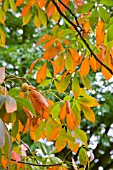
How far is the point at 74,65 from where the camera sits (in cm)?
82

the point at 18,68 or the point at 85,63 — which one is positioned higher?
the point at 18,68

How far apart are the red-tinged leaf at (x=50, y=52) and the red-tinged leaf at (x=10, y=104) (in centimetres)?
33

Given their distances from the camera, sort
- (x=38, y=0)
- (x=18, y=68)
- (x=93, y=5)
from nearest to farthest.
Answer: (x=93, y=5) → (x=38, y=0) → (x=18, y=68)

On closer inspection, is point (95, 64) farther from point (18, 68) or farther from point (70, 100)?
point (18, 68)

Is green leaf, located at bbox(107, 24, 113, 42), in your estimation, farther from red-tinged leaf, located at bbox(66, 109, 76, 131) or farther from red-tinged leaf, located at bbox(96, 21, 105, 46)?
red-tinged leaf, located at bbox(66, 109, 76, 131)

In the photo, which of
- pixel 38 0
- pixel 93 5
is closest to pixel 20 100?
pixel 93 5

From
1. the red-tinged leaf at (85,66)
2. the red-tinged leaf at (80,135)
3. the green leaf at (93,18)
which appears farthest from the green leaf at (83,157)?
the green leaf at (93,18)

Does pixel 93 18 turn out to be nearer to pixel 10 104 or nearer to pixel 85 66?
pixel 85 66

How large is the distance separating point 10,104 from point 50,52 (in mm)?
344

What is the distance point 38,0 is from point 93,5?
0.30 meters

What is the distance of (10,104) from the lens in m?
0.49

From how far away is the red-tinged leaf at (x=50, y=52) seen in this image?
82 centimetres

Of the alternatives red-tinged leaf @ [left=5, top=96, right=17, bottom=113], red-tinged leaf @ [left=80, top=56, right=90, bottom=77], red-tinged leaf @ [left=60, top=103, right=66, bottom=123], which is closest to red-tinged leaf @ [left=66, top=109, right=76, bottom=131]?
red-tinged leaf @ [left=60, top=103, right=66, bottom=123]

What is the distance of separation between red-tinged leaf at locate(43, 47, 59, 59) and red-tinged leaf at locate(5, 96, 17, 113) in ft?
1.08
